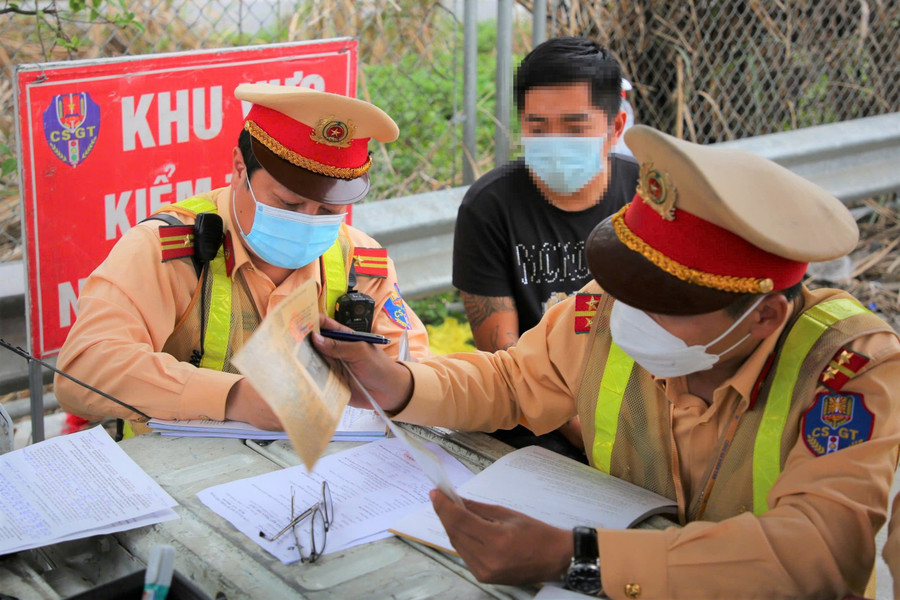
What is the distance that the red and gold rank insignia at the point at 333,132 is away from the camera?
232 centimetres

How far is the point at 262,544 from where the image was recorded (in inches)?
63.9

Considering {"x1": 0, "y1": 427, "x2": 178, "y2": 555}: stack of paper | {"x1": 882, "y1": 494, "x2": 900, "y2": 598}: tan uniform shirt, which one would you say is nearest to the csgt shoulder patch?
{"x1": 0, "y1": 427, "x2": 178, "y2": 555}: stack of paper

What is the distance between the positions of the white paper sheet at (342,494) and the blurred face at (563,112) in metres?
1.28

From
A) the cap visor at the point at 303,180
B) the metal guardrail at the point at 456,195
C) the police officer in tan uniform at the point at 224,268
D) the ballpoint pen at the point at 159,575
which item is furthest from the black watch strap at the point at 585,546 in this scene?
the metal guardrail at the point at 456,195

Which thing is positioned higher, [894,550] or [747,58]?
[747,58]

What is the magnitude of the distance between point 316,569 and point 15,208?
107 inches

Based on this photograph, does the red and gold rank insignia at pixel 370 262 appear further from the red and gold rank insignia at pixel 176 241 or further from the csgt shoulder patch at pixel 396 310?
the red and gold rank insignia at pixel 176 241

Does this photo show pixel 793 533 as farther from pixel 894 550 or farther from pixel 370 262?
pixel 370 262

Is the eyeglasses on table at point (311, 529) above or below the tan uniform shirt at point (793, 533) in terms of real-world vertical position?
below

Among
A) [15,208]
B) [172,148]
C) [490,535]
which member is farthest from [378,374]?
[15,208]

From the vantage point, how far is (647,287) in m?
1.59

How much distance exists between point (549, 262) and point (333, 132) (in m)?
1.00

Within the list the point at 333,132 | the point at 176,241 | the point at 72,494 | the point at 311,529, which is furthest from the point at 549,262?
the point at 72,494

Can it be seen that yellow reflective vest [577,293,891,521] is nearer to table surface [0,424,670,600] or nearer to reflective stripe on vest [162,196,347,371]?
table surface [0,424,670,600]
